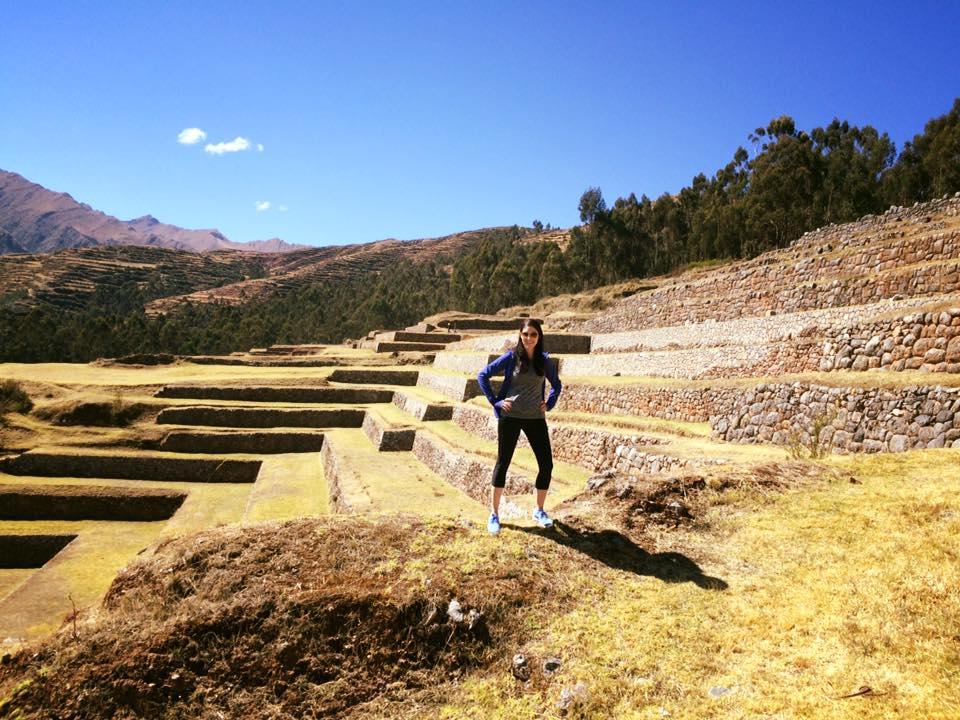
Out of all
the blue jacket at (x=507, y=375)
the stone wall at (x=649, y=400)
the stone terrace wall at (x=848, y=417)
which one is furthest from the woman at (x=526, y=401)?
the stone wall at (x=649, y=400)

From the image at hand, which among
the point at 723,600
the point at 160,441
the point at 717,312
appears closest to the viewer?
the point at 723,600

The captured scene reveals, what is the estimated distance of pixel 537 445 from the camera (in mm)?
5824

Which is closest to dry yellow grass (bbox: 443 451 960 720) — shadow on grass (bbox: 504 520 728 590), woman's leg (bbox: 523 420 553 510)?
shadow on grass (bbox: 504 520 728 590)

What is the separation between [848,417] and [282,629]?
30.5 feet

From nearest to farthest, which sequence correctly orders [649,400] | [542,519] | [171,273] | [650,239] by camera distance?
[542,519], [649,400], [650,239], [171,273]

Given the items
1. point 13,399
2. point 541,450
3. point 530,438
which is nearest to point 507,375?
point 530,438

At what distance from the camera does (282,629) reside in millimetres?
3648

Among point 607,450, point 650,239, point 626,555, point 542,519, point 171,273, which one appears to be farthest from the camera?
point 171,273

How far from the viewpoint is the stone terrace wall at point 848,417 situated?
800 centimetres

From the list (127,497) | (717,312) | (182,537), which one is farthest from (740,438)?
(127,497)

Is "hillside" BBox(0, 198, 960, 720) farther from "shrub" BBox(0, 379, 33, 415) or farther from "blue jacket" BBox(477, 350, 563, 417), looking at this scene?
"shrub" BBox(0, 379, 33, 415)

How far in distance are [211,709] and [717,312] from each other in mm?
21468

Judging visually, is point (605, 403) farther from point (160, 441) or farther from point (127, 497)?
point (160, 441)

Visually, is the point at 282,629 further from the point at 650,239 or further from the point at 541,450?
the point at 650,239
